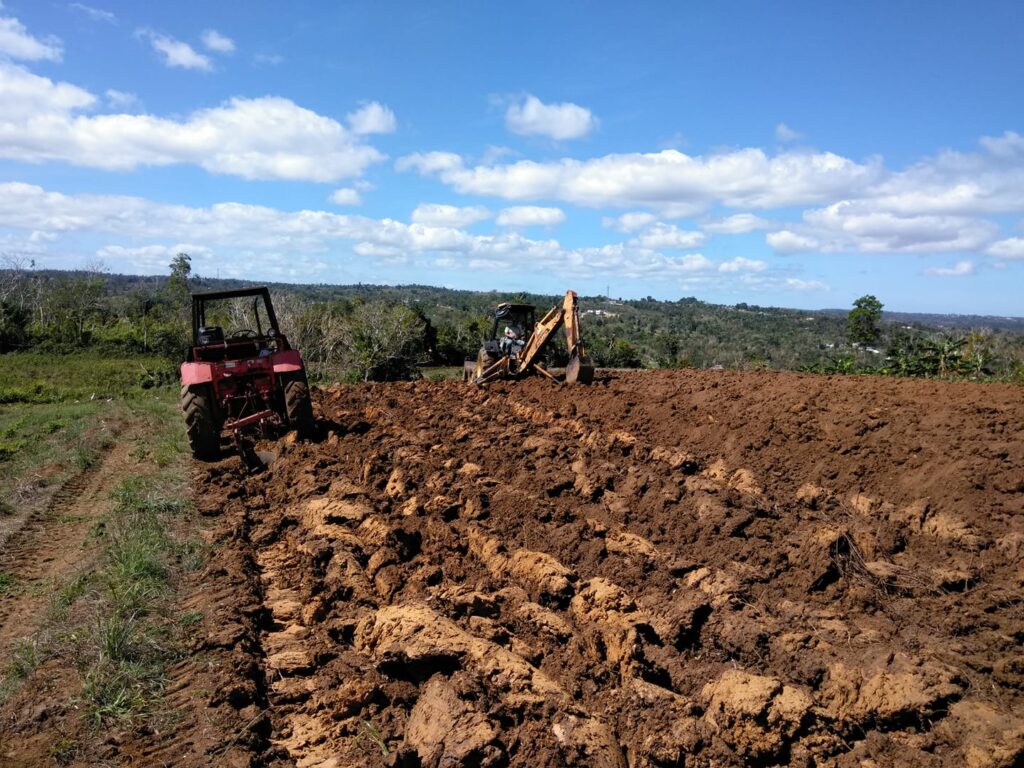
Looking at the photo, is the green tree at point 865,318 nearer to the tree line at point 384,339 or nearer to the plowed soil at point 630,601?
the tree line at point 384,339

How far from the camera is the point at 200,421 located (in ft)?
31.0

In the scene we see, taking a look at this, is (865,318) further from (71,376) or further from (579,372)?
(71,376)

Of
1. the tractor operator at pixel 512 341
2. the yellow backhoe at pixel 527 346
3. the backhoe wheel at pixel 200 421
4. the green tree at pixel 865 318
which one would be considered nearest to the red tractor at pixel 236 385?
the backhoe wheel at pixel 200 421

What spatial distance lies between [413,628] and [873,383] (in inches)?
508

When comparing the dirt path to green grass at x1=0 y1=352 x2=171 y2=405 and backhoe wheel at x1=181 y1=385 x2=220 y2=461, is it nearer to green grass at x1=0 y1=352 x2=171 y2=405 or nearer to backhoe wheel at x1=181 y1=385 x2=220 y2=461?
backhoe wheel at x1=181 y1=385 x2=220 y2=461

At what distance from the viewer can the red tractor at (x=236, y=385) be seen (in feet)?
31.3

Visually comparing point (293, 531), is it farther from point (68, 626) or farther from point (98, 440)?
point (98, 440)

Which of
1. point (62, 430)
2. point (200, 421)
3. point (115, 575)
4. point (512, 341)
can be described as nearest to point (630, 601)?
point (115, 575)

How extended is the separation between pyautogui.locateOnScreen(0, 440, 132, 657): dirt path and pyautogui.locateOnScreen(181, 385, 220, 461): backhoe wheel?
1010 mm

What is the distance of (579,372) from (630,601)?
36.9 feet

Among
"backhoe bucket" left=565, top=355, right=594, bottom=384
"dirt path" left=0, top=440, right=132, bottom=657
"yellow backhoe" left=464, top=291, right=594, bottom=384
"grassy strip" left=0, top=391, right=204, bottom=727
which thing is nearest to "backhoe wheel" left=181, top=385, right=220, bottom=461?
"dirt path" left=0, top=440, right=132, bottom=657

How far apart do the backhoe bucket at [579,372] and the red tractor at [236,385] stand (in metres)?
7.00

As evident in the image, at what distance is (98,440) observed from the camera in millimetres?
11680

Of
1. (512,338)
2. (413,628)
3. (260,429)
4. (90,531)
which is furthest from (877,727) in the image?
(512,338)
